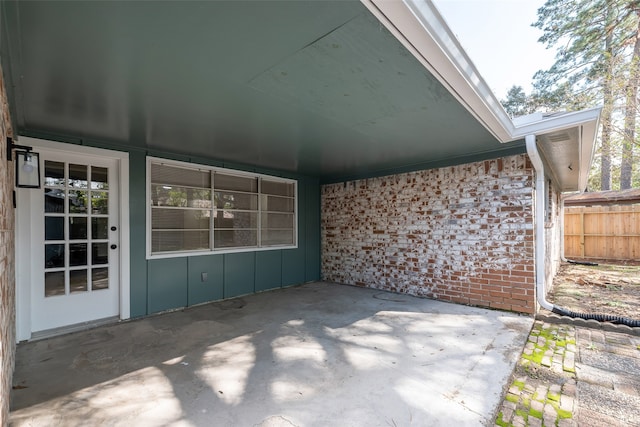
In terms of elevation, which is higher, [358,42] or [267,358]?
[358,42]

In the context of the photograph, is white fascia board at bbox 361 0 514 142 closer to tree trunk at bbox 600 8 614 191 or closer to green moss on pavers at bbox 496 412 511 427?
green moss on pavers at bbox 496 412 511 427

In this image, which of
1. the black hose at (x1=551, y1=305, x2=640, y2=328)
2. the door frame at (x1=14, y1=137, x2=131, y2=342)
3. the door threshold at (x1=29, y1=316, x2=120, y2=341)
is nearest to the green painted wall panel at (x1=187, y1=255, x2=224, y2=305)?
Result: the door frame at (x1=14, y1=137, x2=131, y2=342)

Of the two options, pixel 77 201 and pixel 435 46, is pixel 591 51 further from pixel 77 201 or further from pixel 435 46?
pixel 77 201

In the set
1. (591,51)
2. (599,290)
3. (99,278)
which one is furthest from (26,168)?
(591,51)

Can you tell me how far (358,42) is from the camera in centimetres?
176

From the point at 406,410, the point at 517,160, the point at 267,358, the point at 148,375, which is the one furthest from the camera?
the point at 517,160

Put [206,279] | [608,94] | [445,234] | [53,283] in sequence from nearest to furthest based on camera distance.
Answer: [53,283] < [206,279] < [445,234] < [608,94]

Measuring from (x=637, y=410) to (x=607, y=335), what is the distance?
1732 millimetres

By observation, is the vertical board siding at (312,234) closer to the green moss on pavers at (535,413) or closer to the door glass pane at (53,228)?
the door glass pane at (53,228)

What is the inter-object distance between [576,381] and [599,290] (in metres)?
4.44

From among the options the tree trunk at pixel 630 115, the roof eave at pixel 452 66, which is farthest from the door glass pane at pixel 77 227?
the tree trunk at pixel 630 115

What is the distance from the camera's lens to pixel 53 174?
354 centimetres

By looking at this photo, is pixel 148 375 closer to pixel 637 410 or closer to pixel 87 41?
pixel 87 41

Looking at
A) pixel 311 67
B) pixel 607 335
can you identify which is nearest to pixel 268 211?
pixel 311 67
